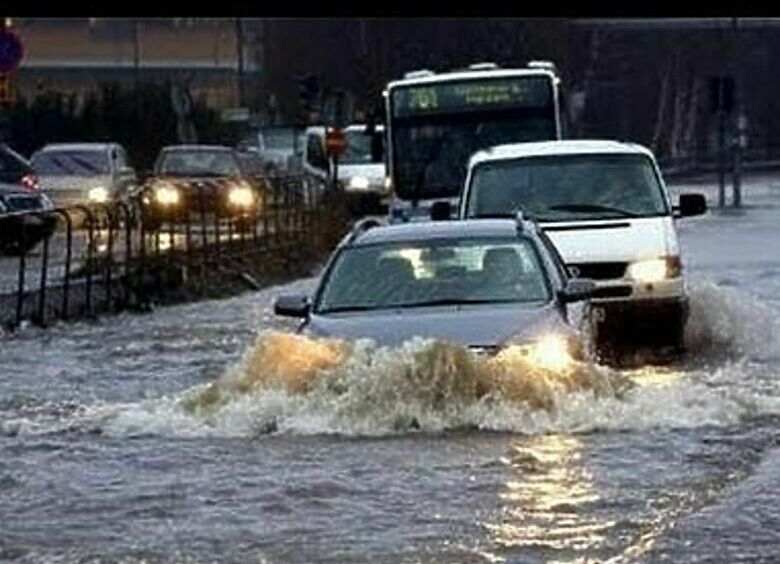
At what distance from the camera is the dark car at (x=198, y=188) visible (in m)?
33.9

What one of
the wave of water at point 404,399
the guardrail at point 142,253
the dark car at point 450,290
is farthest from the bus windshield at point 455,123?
the wave of water at point 404,399

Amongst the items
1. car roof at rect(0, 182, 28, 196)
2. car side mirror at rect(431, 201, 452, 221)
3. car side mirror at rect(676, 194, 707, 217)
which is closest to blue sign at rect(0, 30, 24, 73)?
car side mirror at rect(431, 201, 452, 221)

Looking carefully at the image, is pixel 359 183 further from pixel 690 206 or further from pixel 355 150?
pixel 690 206

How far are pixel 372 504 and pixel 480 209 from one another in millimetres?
9831

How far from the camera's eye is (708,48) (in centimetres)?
8356

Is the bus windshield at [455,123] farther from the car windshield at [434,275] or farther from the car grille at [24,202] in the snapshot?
the car windshield at [434,275]

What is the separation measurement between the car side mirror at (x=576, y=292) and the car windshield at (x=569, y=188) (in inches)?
198

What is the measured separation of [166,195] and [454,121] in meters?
5.92

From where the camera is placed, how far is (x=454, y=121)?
3111cm

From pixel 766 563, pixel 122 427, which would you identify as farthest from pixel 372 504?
pixel 122 427

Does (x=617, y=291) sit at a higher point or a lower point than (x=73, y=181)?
higher

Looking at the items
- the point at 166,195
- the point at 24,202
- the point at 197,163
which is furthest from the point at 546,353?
the point at 197,163

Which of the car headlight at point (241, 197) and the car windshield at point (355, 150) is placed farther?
the car windshield at point (355, 150)
